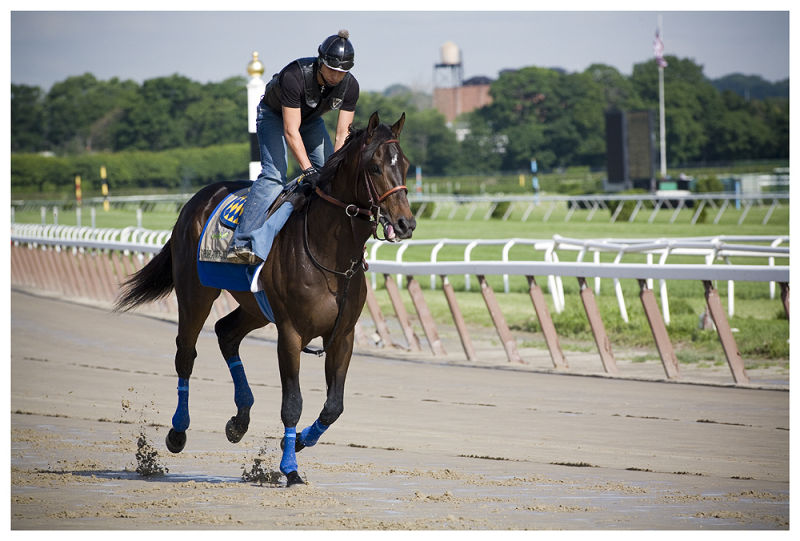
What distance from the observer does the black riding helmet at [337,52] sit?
5918 mm

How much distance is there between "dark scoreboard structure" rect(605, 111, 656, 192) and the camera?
37469mm

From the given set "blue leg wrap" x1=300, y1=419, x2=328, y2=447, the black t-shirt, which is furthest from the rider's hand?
"blue leg wrap" x1=300, y1=419, x2=328, y2=447

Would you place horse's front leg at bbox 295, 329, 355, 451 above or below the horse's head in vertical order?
below

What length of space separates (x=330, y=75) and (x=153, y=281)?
202 centimetres

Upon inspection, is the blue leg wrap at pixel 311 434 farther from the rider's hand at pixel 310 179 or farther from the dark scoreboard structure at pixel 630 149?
the dark scoreboard structure at pixel 630 149

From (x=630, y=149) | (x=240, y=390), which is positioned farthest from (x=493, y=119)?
(x=240, y=390)

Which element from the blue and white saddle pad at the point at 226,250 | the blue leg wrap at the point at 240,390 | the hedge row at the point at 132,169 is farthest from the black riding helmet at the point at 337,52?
the hedge row at the point at 132,169

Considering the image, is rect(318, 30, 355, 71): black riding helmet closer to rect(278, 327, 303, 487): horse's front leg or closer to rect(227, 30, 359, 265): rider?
rect(227, 30, 359, 265): rider

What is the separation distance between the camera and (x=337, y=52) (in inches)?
233

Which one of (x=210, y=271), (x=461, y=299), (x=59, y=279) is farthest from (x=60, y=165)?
(x=210, y=271)

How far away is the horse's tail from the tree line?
3464 cm

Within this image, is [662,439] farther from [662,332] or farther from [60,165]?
[60,165]

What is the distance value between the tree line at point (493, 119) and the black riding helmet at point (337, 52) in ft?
118

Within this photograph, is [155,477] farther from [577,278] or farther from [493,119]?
[493,119]
